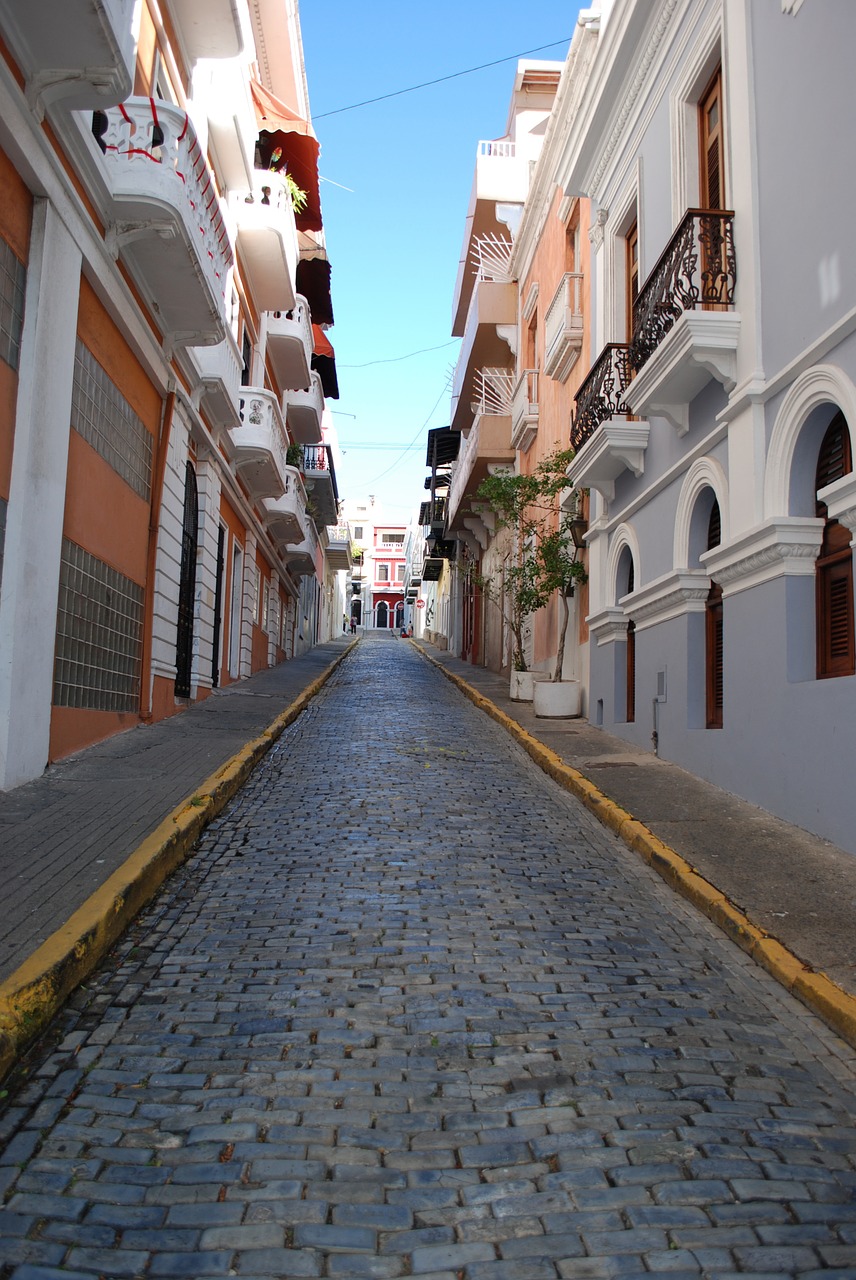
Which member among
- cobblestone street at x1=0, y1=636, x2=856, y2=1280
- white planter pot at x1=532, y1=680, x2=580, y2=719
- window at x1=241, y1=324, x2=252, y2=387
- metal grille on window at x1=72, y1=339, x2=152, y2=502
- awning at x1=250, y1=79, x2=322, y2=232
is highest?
awning at x1=250, y1=79, x2=322, y2=232

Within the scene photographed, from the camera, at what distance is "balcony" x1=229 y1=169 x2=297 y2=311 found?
16.2m

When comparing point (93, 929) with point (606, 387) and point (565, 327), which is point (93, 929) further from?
point (565, 327)

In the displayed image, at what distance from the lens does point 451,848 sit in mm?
6844

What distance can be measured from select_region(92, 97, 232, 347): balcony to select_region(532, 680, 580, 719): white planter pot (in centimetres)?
666

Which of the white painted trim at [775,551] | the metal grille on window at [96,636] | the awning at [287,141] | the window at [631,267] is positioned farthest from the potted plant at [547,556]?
the awning at [287,141]

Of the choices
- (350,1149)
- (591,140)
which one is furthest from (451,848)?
(591,140)

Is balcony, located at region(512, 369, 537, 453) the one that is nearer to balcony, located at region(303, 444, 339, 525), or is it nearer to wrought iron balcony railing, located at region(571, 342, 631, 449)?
wrought iron balcony railing, located at region(571, 342, 631, 449)

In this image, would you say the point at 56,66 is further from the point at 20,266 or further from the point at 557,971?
the point at 557,971

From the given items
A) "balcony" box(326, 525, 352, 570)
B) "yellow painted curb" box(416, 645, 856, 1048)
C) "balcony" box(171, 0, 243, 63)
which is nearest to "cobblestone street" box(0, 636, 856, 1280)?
"yellow painted curb" box(416, 645, 856, 1048)

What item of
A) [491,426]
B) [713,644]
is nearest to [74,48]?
[713,644]

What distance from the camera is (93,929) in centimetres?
466

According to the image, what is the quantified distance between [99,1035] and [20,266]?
576 centimetres

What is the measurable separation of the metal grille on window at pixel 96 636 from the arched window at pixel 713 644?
226 inches

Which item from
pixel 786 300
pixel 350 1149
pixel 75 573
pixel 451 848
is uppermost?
pixel 786 300
